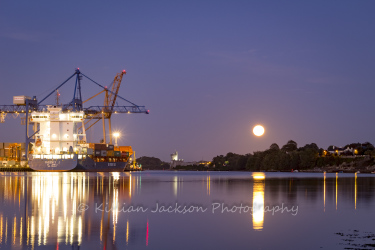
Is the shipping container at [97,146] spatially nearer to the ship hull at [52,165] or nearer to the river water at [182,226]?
the ship hull at [52,165]

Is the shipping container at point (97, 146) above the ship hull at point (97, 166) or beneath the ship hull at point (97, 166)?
above

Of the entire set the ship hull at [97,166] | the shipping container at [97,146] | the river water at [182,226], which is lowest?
the ship hull at [97,166]

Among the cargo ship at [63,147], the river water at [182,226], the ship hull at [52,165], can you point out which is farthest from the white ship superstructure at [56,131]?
the river water at [182,226]

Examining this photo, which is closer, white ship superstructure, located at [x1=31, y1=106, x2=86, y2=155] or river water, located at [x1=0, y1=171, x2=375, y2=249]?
river water, located at [x1=0, y1=171, x2=375, y2=249]

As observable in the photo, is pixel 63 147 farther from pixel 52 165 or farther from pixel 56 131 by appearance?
pixel 52 165

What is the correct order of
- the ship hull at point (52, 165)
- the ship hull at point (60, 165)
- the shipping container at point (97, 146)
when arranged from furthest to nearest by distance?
the shipping container at point (97, 146)
the ship hull at point (60, 165)
the ship hull at point (52, 165)

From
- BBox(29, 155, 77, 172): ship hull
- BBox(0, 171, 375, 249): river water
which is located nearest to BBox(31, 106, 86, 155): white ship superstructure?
BBox(29, 155, 77, 172): ship hull

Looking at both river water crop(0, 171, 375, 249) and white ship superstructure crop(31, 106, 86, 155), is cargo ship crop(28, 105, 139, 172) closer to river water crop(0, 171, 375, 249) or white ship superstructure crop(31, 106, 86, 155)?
white ship superstructure crop(31, 106, 86, 155)

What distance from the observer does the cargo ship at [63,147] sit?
14800 cm

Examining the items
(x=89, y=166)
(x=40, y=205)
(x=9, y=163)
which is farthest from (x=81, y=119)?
(x=40, y=205)

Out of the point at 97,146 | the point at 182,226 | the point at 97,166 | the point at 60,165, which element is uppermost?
the point at 97,146

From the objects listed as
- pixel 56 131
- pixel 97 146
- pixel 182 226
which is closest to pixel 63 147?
pixel 56 131

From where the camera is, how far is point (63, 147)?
159 m

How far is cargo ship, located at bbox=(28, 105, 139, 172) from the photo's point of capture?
14800 centimetres
